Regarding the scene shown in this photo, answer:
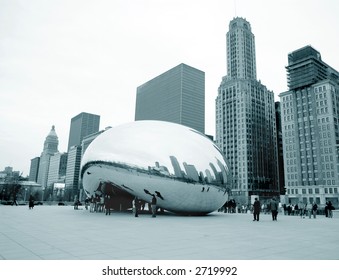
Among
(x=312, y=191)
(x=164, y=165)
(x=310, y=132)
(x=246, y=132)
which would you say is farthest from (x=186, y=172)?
(x=246, y=132)

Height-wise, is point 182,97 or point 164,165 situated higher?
point 182,97

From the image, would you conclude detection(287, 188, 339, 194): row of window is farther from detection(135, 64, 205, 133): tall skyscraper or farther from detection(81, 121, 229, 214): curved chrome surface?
detection(81, 121, 229, 214): curved chrome surface

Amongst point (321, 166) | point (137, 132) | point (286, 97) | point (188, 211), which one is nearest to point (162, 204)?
point (188, 211)

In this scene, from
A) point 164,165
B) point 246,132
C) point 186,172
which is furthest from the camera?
point 246,132

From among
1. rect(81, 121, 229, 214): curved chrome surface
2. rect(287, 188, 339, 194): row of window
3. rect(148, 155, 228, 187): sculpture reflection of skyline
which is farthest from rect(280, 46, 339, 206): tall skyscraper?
→ rect(148, 155, 228, 187): sculpture reflection of skyline

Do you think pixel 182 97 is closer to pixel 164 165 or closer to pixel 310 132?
pixel 310 132
